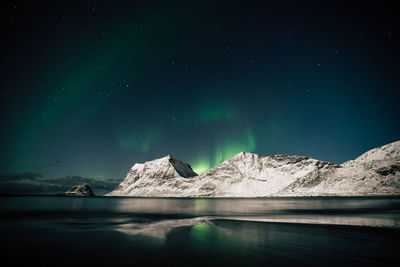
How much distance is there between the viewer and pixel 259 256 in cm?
1420

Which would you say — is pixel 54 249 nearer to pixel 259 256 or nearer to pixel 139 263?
pixel 139 263

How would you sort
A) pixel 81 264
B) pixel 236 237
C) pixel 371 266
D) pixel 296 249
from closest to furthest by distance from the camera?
pixel 371 266
pixel 81 264
pixel 296 249
pixel 236 237

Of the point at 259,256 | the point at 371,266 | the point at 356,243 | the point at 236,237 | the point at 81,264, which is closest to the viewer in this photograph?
the point at 371,266

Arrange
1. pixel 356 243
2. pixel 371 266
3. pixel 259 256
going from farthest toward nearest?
1. pixel 356 243
2. pixel 259 256
3. pixel 371 266

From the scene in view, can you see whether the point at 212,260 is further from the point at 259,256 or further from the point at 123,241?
the point at 123,241

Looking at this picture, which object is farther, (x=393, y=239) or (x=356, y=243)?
(x=393, y=239)

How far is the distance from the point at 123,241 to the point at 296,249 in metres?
14.2

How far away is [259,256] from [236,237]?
6.88 m

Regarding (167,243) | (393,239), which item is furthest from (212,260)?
(393,239)

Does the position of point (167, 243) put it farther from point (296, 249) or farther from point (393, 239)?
point (393, 239)

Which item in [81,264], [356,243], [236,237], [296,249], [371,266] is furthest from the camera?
[236,237]

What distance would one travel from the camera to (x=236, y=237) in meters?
20.8

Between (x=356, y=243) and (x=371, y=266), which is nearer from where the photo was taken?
(x=371, y=266)

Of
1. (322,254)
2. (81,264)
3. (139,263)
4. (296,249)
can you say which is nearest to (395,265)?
(322,254)
